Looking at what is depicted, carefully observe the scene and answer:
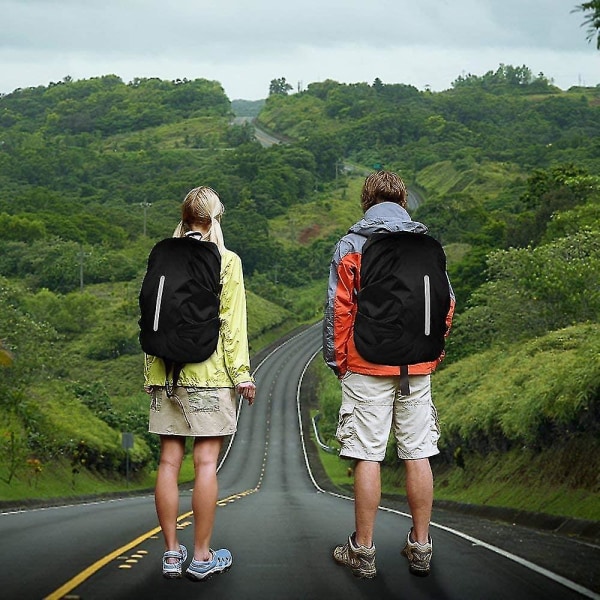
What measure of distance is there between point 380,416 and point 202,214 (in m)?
1.88

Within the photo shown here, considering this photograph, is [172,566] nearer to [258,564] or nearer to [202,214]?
[258,564]

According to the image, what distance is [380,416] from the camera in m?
8.16

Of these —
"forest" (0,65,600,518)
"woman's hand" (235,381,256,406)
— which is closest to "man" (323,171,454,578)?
"woman's hand" (235,381,256,406)

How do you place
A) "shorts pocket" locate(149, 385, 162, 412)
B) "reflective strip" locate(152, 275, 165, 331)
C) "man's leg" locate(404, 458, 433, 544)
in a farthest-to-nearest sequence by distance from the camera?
"man's leg" locate(404, 458, 433, 544) < "shorts pocket" locate(149, 385, 162, 412) < "reflective strip" locate(152, 275, 165, 331)

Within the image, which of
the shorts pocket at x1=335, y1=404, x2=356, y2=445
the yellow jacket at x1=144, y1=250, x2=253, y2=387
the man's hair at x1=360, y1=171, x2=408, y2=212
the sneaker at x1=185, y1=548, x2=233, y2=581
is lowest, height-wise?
the sneaker at x1=185, y1=548, x2=233, y2=581

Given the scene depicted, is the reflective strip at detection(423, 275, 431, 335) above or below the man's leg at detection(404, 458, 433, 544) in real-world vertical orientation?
above

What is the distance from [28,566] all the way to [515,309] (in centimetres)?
4140

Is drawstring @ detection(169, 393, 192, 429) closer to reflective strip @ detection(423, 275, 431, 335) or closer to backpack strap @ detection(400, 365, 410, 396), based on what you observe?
backpack strap @ detection(400, 365, 410, 396)

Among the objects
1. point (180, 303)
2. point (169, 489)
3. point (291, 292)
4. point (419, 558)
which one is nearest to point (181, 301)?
point (180, 303)

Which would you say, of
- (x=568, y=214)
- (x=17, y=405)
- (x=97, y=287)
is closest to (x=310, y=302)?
(x=97, y=287)

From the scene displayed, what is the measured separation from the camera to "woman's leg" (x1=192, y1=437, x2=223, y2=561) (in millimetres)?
7977

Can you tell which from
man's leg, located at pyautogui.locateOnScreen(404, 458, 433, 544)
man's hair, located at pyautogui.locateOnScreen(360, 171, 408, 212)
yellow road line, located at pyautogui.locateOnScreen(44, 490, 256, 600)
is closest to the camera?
yellow road line, located at pyautogui.locateOnScreen(44, 490, 256, 600)

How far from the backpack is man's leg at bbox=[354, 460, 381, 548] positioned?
1.37 m

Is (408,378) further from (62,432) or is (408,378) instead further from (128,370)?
(128,370)
